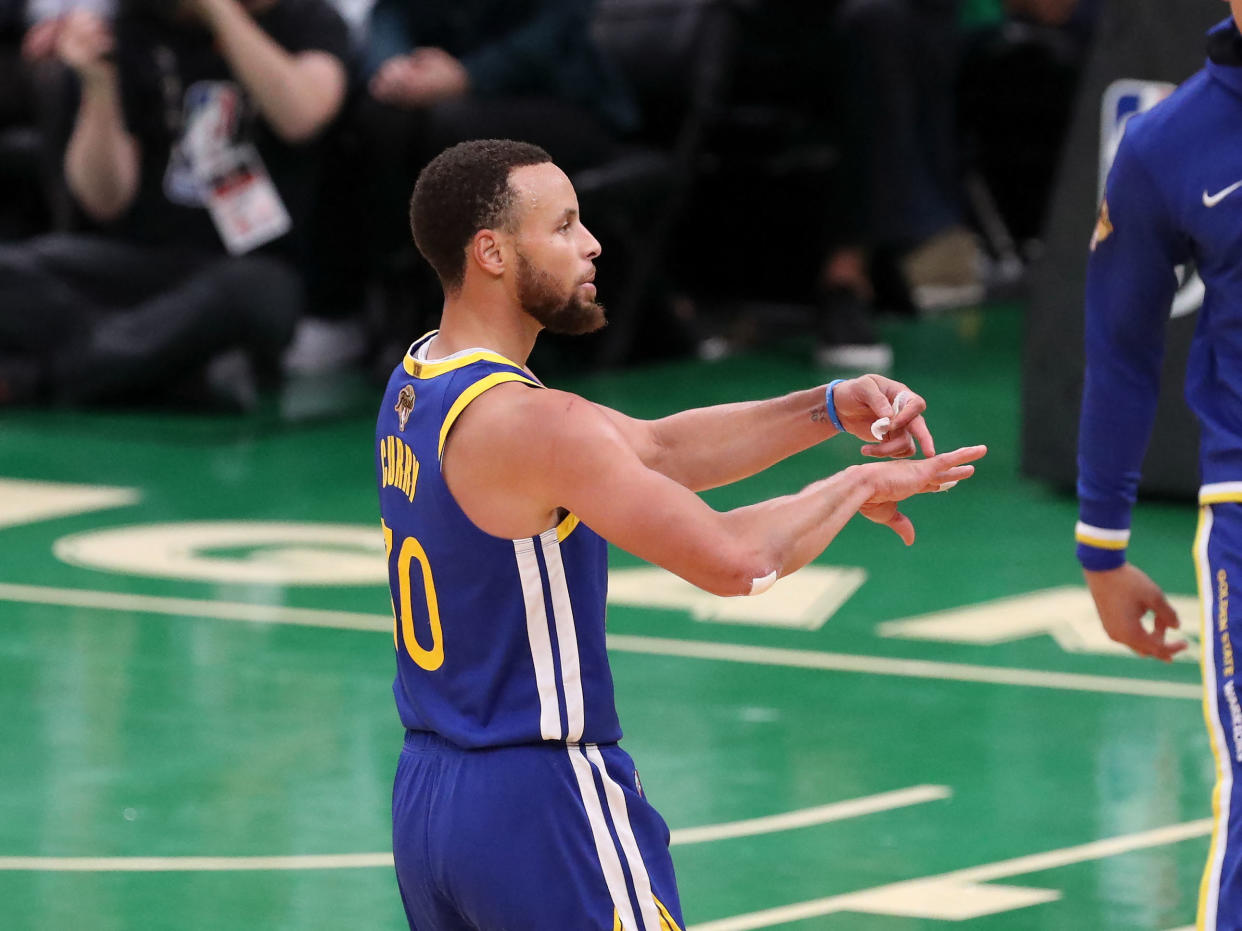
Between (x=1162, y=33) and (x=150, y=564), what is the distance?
3257 mm

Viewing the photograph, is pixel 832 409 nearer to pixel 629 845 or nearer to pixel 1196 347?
pixel 1196 347

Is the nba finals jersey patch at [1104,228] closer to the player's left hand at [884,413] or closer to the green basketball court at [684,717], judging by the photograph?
the player's left hand at [884,413]

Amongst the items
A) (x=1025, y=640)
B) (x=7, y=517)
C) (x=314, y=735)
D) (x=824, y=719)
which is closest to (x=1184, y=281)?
(x=1025, y=640)

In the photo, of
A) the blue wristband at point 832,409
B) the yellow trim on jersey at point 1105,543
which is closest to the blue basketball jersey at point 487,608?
the blue wristband at point 832,409

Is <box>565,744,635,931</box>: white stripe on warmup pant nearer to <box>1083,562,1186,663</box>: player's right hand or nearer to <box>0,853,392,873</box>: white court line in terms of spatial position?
<box>1083,562,1186,663</box>: player's right hand

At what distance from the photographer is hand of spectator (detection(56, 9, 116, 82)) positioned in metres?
8.91

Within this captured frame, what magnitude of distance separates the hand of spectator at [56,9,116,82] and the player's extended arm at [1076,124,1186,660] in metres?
6.18

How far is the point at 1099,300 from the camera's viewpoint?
3.32 metres

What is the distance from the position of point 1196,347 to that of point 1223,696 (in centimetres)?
47

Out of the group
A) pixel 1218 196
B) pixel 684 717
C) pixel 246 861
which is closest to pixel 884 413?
pixel 1218 196

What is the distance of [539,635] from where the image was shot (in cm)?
285

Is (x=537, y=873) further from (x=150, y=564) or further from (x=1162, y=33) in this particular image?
(x=1162, y=33)

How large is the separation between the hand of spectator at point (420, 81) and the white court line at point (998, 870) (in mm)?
5392

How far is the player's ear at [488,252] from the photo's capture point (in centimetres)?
291
